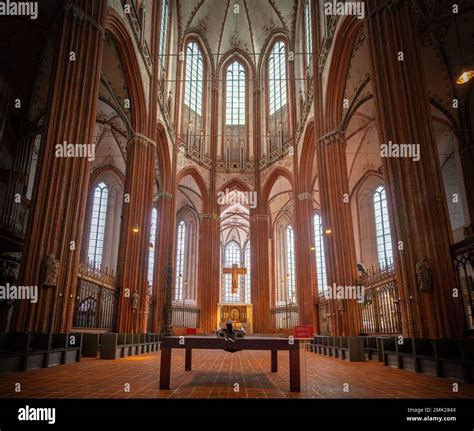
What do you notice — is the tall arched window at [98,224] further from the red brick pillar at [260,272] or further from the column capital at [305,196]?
the column capital at [305,196]

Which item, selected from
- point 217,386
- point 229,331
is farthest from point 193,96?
point 217,386

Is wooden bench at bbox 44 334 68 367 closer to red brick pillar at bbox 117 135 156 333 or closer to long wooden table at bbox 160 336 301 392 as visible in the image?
long wooden table at bbox 160 336 301 392

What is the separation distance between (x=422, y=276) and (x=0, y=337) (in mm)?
9074

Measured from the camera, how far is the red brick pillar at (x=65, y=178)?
8.80 metres

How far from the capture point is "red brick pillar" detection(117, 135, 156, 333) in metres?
15.4

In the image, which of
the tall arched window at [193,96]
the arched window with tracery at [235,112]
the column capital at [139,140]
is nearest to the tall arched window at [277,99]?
the arched window with tracery at [235,112]

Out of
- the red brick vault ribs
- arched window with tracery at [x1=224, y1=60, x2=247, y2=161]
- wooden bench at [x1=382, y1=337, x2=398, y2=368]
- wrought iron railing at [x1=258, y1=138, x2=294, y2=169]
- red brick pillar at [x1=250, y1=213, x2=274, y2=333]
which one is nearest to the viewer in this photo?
the red brick vault ribs

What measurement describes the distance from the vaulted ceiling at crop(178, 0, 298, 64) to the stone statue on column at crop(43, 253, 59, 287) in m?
22.3

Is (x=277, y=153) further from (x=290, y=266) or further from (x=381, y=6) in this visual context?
(x=381, y=6)

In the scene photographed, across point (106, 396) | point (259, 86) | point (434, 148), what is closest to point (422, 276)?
point (434, 148)

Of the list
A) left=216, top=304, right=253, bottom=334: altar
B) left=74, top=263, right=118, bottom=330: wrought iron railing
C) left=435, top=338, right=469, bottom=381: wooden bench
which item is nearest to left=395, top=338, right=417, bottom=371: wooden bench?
left=435, top=338, right=469, bottom=381: wooden bench

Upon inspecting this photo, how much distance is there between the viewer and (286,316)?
2723cm

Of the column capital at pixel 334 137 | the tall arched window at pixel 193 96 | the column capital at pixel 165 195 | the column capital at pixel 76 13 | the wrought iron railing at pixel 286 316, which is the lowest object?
the wrought iron railing at pixel 286 316

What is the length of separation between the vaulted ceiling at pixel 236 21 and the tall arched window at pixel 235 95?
4.75 feet
